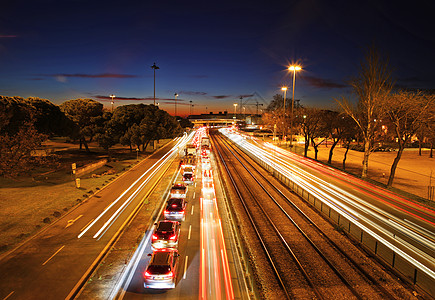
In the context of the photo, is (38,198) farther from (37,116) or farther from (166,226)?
(37,116)

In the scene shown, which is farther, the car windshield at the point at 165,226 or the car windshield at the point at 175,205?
the car windshield at the point at 175,205

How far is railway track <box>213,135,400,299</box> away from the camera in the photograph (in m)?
12.1

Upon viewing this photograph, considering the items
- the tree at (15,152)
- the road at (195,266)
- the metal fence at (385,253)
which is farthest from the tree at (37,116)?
the metal fence at (385,253)

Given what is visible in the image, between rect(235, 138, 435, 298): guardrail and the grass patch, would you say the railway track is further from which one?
the grass patch

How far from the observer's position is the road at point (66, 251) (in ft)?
39.4

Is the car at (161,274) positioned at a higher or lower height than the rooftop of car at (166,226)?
lower

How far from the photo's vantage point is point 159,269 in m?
11.8

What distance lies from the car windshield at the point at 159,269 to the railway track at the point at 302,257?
568 centimetres

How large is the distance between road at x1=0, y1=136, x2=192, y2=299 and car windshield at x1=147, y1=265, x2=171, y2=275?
3771mm

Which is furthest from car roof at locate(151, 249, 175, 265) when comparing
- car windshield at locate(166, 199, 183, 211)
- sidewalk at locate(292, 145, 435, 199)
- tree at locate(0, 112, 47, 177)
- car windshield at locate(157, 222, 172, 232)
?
sidewalk at locate(292, 145, 435, 199)

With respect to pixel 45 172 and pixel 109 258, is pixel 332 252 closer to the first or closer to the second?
pixel 109 258

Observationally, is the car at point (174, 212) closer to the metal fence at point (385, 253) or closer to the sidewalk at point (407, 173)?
the metal fence at point (385, 253)

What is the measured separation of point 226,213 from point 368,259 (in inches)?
424

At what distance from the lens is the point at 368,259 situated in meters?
14.6
